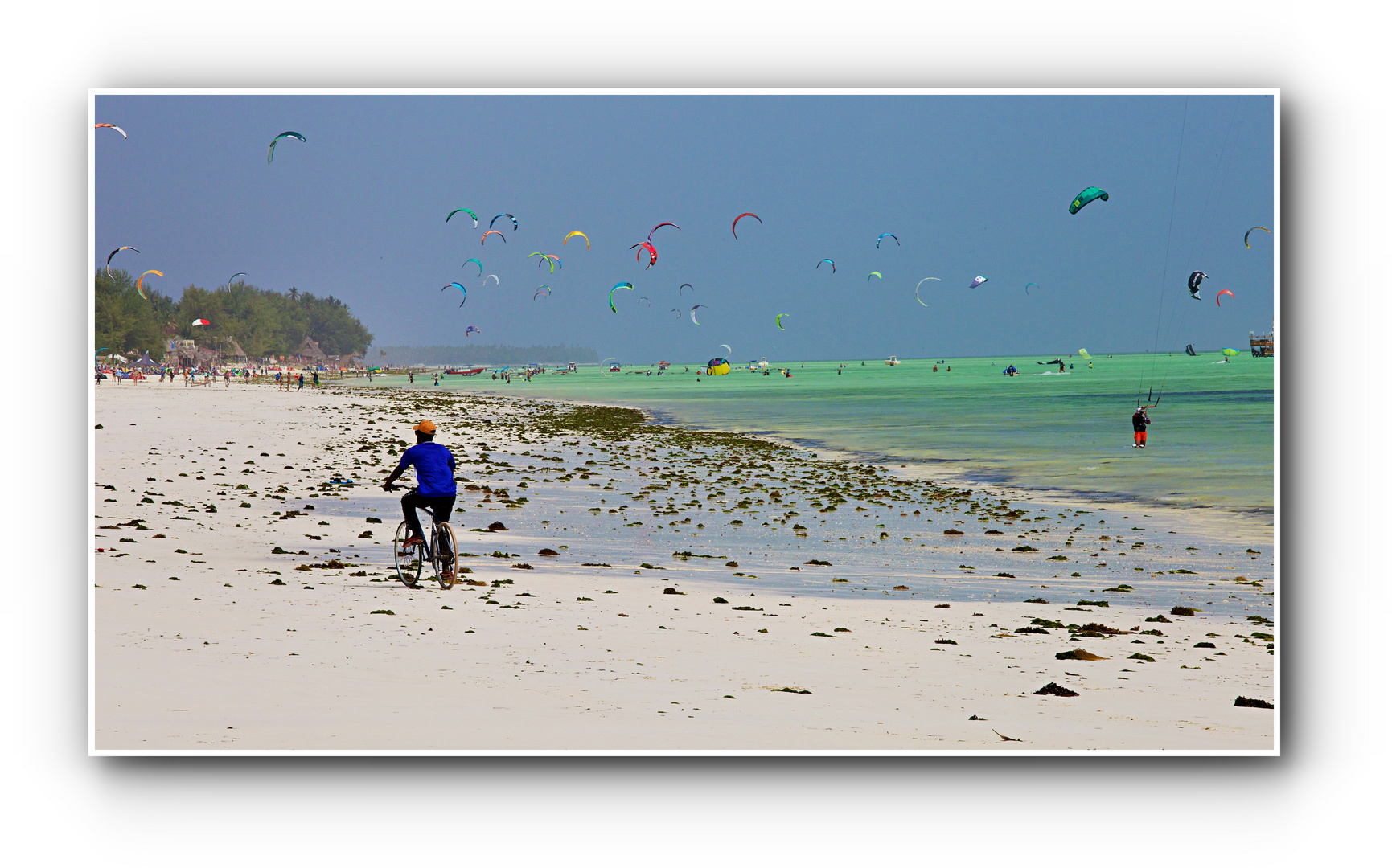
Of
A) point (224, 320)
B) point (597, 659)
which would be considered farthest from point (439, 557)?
point (224, 320)

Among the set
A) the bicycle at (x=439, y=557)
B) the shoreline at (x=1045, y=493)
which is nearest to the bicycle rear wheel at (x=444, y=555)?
the bicycle at (x=439, y=557)

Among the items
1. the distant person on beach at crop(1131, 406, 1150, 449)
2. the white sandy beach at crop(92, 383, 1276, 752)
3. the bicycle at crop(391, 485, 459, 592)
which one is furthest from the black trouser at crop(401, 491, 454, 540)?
the distant person on beach at crop(1131, 406, 1150, 449)

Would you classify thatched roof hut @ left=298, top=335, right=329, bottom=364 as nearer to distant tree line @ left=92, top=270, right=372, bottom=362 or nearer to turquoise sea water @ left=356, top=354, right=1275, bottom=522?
distant tree line @ left=92, top=270, right=372, bottom=362

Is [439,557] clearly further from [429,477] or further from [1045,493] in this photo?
[1045,493]

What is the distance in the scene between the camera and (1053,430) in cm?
3266

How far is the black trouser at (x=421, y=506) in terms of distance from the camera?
794 centimetres

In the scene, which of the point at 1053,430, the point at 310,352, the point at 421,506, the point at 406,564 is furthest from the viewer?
the point at 310,352

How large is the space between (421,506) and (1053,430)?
28.3 meters
